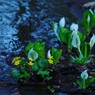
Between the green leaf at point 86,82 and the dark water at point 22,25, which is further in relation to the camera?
the dark water at point 22,25

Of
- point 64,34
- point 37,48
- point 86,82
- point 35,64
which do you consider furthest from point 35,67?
point 64,34

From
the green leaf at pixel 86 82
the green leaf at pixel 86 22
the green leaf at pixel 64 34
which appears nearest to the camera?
the green leaf at pixel 86 82

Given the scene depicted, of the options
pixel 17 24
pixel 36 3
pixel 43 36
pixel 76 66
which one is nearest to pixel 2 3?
pixel 36 3

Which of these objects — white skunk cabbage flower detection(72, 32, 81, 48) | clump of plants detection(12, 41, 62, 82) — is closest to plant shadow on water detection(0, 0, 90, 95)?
clump of plants detection(12, 41, 62, 82)

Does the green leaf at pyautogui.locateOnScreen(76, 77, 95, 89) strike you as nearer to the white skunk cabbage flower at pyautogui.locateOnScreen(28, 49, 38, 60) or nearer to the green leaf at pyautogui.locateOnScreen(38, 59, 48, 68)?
the green leaf at pyautogui.locateOnScreen(38, 59, 48, 68)

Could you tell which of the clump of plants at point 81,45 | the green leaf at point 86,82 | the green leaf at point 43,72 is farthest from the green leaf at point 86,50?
the green leaf at point 43,72

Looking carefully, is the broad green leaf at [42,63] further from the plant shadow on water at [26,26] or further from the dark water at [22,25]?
the dark water at [22,25]

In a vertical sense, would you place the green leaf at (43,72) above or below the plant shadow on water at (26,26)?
below

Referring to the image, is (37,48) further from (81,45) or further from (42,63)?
(81,45)
